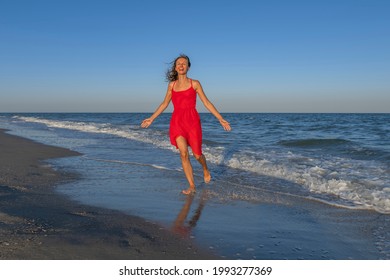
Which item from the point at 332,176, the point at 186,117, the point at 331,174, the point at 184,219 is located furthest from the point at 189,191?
the point at 331,174

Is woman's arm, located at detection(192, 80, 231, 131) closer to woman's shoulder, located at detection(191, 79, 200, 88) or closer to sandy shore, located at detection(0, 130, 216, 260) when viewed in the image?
woman's shoulder, located at detection(191, 79, 200, 88)

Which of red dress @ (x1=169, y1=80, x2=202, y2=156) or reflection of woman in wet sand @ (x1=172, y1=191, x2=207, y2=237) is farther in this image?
red dress @ (x1=169, y1=80, x2=202, y2=156)

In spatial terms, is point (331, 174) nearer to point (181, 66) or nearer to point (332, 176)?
point (332, 176)

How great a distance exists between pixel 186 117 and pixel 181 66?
72 centimetres

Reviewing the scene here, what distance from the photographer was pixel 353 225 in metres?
3.99

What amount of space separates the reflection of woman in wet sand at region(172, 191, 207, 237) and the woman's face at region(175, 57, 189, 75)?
5.78ft

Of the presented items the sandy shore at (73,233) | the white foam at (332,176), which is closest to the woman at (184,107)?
the sandy shore at (73,233)

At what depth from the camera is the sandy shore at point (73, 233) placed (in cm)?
279

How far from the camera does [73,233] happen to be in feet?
10.5

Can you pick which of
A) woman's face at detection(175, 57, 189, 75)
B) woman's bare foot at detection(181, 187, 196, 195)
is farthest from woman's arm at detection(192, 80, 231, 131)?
woman's bare foot at detection(181, 187, 196, 195)

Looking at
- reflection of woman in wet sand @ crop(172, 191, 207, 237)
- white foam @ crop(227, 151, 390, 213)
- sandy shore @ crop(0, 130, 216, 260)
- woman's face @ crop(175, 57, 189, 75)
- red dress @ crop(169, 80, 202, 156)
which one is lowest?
reflection of woman in wet sand @ crop(172, 191, 207, 237)

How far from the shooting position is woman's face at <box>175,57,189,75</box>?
519cm
